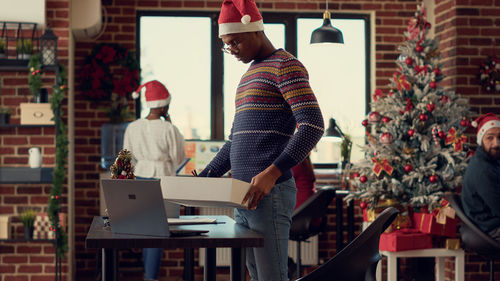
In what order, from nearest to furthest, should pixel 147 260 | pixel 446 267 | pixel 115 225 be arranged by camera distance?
pixel 115 225
pixel 147 260
pixel 446 267

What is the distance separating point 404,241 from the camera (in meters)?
4.48

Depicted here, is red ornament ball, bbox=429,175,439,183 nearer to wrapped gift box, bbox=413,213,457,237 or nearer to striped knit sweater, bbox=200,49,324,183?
wrapped gift box, bbox=413,213,457,237

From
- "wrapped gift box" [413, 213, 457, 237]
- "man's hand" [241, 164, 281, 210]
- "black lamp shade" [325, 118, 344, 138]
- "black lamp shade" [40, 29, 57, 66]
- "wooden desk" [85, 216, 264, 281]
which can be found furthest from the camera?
"black lamp shade" [325, 118, 344, 138]

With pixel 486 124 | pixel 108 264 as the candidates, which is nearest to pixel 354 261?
pixel 108 264

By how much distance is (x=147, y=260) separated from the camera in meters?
4.75

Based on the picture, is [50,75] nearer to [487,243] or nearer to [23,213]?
[23,213]

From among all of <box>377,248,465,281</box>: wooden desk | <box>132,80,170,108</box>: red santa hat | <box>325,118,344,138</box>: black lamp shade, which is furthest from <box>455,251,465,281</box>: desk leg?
<box>132,80,170,108</box>: red santa hat

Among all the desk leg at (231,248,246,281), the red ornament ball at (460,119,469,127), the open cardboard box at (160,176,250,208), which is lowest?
the desk leg at (231,248,246,281)

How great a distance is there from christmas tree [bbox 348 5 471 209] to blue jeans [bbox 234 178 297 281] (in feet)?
9.27

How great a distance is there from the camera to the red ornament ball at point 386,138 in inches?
191

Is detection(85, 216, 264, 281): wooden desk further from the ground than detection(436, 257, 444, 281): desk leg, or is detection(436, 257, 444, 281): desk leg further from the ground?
detection(85, 216, 264, 281): wooden desk

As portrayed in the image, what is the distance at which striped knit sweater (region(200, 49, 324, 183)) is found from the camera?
6.67 feet

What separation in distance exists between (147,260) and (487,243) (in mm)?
2268

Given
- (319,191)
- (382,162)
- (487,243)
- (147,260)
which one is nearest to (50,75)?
(147,260)
